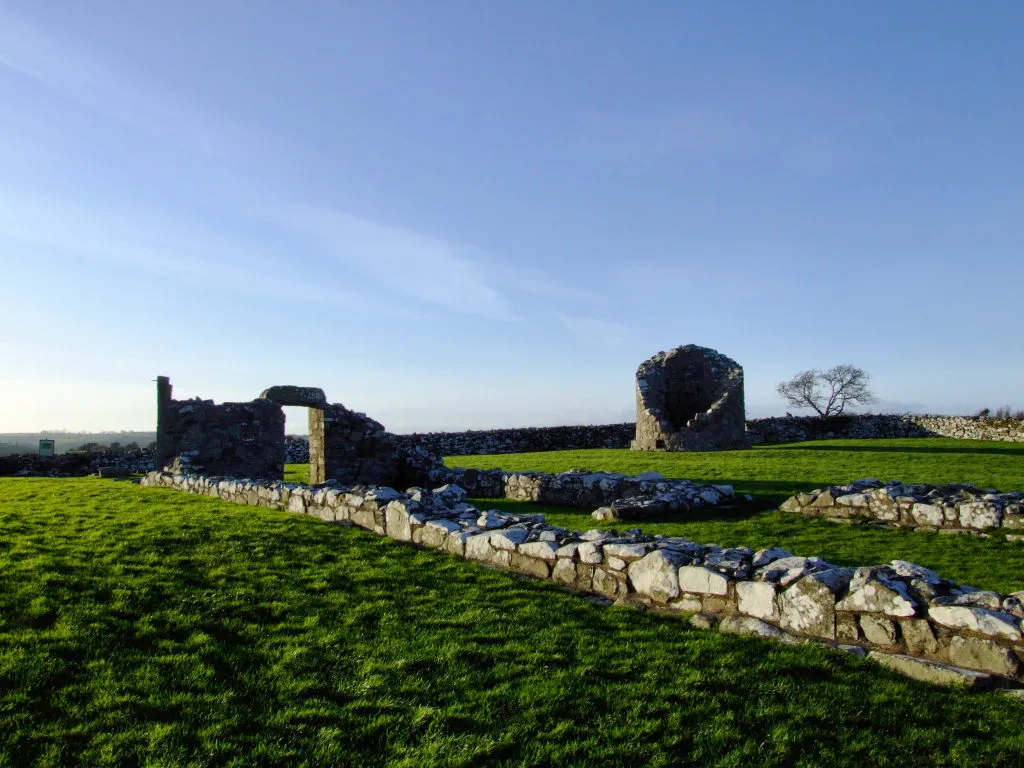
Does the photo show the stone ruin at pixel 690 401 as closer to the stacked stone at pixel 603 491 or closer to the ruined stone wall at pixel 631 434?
the ruined stone wall at pixel 631 434

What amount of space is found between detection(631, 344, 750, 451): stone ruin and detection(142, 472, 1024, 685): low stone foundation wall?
64.0 feet

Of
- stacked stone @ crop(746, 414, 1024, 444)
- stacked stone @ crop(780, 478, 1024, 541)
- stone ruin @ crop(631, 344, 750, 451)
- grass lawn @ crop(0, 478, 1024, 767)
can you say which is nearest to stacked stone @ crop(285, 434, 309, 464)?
stone ruin @ crop(631, 344, 750, 451)

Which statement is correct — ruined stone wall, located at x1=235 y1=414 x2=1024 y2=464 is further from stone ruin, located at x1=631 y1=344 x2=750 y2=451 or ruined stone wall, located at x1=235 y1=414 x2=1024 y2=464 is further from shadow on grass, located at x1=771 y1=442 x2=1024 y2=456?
shadow on grass, located at x1=771 y1=442 x2=1024 y2=456

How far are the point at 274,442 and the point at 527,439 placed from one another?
2027 centimetres

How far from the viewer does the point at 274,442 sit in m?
20.8

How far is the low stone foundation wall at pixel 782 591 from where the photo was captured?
A: 478 centimetres

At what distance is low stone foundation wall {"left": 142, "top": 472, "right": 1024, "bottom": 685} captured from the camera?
4.78 meters

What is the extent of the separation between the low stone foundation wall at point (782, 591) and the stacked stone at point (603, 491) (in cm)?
365

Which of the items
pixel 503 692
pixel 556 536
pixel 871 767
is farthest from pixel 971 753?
pixel 556 536

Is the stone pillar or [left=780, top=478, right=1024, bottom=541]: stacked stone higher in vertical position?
the stone pillar

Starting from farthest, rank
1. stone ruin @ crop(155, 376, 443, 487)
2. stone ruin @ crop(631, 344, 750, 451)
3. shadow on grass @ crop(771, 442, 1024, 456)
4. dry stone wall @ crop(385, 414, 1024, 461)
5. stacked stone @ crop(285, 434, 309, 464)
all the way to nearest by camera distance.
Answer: dry stone wall @ crop(385, 414, 1024, 461) < stacked stone @ crop(285, 434, 309, 464) < stone ruin @ crop(631, 344, 750, 451) < shadow on grass @ crop(771, 442, 1024, 456) < stone ruin @ crop(155, 376, 443, 487)

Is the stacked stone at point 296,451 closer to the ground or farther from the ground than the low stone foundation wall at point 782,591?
farther from the ground

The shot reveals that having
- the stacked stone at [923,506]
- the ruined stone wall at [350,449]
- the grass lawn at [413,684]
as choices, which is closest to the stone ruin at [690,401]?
the ruined stone wall at [350,449]

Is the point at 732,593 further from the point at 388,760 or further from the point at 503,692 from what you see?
the point at 388,760
